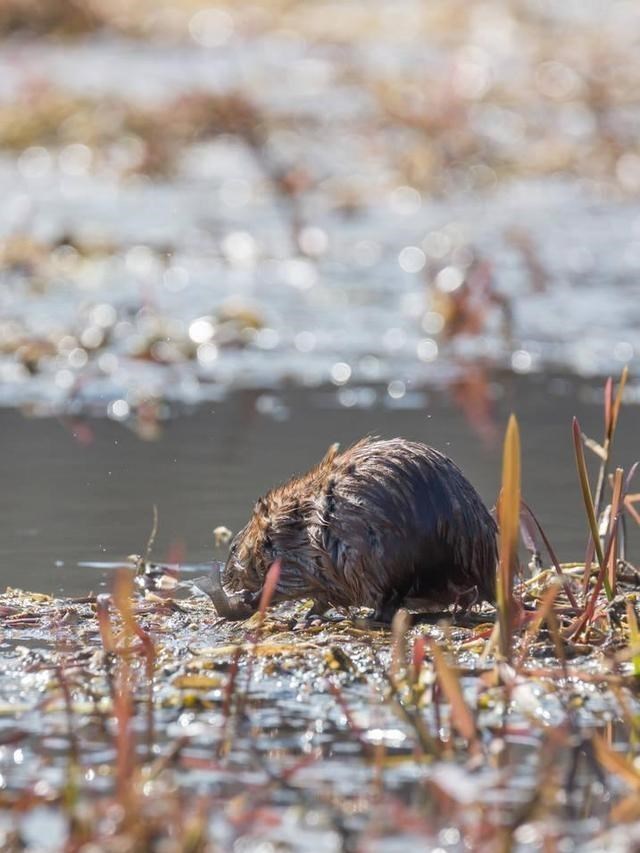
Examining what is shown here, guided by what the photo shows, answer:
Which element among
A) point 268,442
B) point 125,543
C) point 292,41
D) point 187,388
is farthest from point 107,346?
point 292,41

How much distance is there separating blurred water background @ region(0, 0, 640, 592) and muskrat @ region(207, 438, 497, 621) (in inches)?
37.2

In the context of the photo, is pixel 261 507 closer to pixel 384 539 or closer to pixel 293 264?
pixel 384 539

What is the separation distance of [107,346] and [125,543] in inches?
159

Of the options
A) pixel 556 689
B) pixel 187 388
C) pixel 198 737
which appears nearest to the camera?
pixel 198 737

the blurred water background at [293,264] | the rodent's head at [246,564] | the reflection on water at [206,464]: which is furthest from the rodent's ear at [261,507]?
the blurred water background at [293,264]

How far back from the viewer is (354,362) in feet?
34.8

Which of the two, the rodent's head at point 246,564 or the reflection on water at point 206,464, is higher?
the rodent's head at point 246,564

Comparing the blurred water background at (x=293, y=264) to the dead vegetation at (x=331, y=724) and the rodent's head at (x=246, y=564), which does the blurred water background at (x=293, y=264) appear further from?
the dead vegetation at (x=331, y=724)

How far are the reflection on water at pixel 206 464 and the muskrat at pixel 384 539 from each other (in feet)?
1.63

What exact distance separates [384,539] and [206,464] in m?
3.12

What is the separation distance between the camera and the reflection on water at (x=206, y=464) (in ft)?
21.8

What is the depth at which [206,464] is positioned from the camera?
26.7 ft

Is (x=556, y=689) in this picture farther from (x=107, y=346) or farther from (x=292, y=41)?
(x=292, y=41)

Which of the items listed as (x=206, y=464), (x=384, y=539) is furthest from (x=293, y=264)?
(x=384, y=539)
